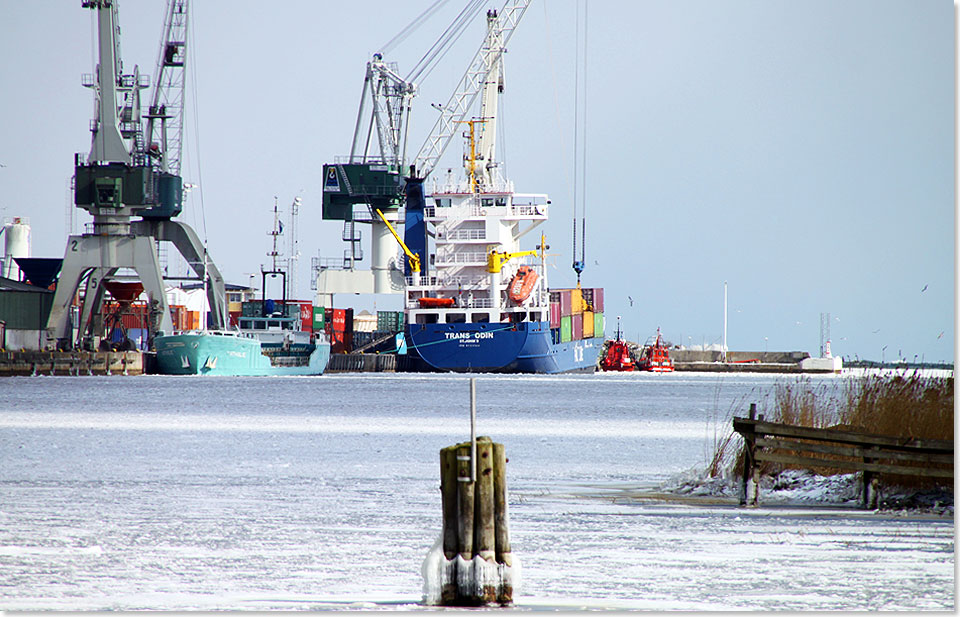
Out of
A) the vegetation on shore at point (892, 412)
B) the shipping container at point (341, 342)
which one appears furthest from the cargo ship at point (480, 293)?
the vegetation on shore at point (892, 412)

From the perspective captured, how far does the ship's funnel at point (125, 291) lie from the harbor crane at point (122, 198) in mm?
5262

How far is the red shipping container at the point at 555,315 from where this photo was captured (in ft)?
198

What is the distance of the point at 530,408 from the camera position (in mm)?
34938

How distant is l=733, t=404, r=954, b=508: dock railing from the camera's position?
448 inches

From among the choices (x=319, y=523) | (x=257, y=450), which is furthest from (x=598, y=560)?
(x=257, y=450)

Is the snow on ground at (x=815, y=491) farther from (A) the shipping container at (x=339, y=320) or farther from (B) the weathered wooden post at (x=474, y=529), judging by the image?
(A) the shipping container at (x=339, y=320)

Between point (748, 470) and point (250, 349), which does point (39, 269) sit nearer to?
point (250, 349)

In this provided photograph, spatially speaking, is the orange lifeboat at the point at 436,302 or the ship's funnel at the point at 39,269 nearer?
the orange lifeboat at the point at 436,302

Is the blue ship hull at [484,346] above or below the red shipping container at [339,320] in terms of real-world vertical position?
below

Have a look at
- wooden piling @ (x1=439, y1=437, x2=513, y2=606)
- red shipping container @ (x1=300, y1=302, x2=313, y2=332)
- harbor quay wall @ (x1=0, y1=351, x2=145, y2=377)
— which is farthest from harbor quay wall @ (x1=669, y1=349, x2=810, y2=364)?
wooden piling @ (x1=439, y1=437, x2=513, y2=606)

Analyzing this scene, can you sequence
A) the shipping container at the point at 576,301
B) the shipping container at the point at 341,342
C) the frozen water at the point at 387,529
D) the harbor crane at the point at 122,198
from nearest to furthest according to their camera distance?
the frozen water at the point at 387,529, the harbor crane at the point at 122,198, the shipping container at the point at 576,301, the shipping container at the point at 341,342

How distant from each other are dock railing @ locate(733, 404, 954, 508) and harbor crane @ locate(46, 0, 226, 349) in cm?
3796

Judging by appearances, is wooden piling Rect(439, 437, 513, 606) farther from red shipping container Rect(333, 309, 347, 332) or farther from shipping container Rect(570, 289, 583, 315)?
red shipping container Rect(333, 309, 347, 332)

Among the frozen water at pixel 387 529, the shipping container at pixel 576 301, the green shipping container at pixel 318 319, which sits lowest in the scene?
the frozen water at pixel 387 529
